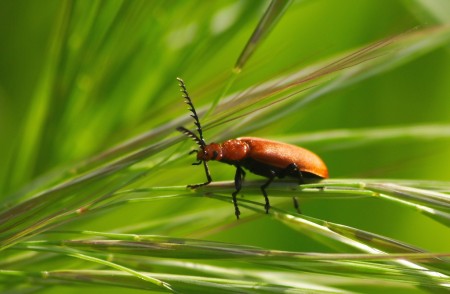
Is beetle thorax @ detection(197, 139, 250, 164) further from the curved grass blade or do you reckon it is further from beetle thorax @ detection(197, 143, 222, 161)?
the curved grass blade

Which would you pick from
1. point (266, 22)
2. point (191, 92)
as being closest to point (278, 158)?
point (191, 92)

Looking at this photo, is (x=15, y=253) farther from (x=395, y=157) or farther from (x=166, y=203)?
(x=395, y=157)

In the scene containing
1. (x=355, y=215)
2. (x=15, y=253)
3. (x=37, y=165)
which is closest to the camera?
(x=15, y=253)

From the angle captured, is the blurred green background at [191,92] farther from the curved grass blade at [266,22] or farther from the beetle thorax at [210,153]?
the curved grass blade at [266,22]

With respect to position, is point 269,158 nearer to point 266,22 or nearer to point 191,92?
point 191,92

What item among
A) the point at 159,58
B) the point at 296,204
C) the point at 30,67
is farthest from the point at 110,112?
the point at 296,204
